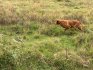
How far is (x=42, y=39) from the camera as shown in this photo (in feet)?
34.7

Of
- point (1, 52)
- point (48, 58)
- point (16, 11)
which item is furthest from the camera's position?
point (16, 11)

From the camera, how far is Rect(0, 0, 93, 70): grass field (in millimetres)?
8609

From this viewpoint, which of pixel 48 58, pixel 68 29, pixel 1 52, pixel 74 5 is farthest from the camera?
pixel 74 5

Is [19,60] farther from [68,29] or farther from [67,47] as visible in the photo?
[68,29]

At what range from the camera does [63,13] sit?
45.6 feet

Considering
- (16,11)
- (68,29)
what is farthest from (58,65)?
(16,11)

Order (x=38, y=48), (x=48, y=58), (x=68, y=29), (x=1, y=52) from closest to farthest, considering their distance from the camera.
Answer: (x=1, y=52)
(x=48, y=58)
(x=38, y=48)
(x=68, y=29)

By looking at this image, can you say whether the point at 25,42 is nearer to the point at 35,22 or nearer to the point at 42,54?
the point at 42,54

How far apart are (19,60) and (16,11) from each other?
4968 millimetres

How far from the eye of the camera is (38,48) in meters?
9.58

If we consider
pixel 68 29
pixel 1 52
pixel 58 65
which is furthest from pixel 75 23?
pixel 1 52

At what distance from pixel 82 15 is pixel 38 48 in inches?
170

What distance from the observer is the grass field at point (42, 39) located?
8609 mm

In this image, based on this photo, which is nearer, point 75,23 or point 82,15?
point 75,23
